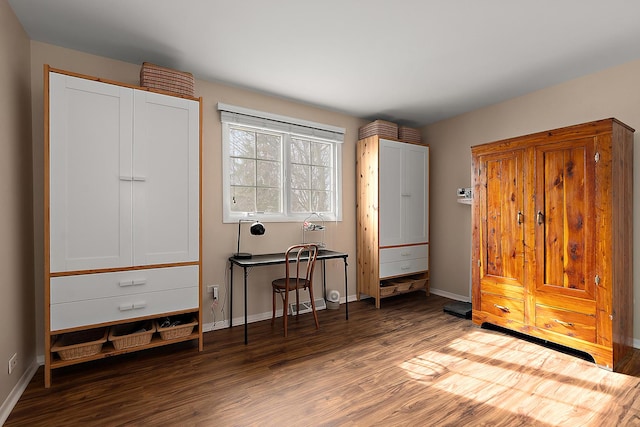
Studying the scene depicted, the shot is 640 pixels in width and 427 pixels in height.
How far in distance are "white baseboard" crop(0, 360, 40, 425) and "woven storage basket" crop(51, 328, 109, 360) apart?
0.24 m

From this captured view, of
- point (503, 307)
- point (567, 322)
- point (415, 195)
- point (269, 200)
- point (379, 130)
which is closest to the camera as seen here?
point (567, 322)

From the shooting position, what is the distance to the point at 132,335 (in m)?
2.50

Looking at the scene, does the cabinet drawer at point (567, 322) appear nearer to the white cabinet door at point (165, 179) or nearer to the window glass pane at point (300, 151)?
the window glass pane at point (300, 151)

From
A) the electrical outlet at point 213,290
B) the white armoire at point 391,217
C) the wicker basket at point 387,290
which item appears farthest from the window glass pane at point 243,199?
the wicker basket at point 387,290

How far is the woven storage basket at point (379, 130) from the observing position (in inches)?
165

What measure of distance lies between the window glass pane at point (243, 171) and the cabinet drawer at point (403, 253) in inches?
71.7

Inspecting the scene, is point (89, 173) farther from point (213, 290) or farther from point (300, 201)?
point (300, 201)

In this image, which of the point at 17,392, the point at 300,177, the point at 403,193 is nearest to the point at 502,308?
the point at 403,193

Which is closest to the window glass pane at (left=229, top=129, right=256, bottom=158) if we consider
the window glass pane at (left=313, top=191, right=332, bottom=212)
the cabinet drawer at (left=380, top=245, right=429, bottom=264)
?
the window glass pane at (left=313, top=191, right=332, bottom=212)

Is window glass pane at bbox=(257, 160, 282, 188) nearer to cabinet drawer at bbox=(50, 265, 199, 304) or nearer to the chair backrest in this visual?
the chair backrest

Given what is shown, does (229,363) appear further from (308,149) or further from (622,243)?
(622,243)

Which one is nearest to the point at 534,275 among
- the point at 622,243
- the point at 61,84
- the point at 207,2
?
the point at 622,243

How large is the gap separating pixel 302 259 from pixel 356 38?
2.03 metres

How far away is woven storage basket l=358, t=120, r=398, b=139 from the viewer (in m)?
4.19
